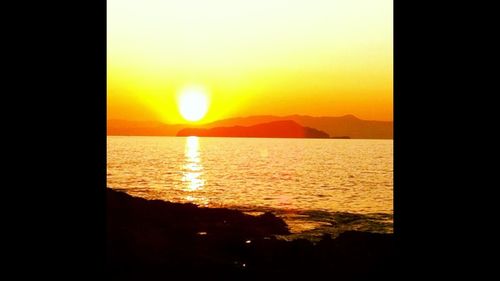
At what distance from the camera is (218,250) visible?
16.1m

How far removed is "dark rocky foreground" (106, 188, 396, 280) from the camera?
37.1 ft

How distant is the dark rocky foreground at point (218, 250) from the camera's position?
1132 cm
